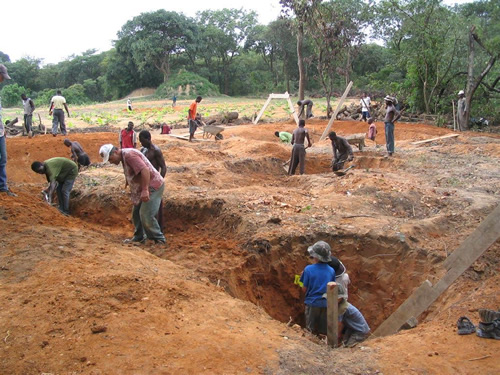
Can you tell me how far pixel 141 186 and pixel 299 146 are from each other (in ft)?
19.7

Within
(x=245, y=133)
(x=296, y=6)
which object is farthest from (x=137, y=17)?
(x=245, y=133)

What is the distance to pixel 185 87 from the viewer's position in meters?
41.1

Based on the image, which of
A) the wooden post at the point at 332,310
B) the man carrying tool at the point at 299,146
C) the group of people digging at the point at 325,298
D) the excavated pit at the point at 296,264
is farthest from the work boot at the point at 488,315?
the man carrying tool at the point at 299,146

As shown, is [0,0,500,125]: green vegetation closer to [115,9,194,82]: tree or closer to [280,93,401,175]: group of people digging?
[115,9,194,82]: tree

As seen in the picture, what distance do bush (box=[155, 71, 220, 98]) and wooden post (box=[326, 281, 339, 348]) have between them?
36950 millimetres

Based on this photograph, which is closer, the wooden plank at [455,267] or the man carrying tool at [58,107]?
the wooden plank at [455,267]

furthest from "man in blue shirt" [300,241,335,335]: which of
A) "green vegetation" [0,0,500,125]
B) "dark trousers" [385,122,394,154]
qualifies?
"green vegetation" [0,0,500,125]

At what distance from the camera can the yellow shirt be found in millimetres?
15102

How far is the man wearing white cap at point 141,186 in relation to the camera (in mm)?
5852

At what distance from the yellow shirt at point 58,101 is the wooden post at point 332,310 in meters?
13.0

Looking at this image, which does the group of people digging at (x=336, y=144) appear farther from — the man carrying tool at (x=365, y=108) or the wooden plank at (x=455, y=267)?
the man carrying tool at (x=365, y=108)

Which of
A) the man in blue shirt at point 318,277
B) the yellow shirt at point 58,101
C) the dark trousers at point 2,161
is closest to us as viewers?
the man in blue shirt at point 318,277

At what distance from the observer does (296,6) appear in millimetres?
21688

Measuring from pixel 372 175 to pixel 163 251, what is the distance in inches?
201
